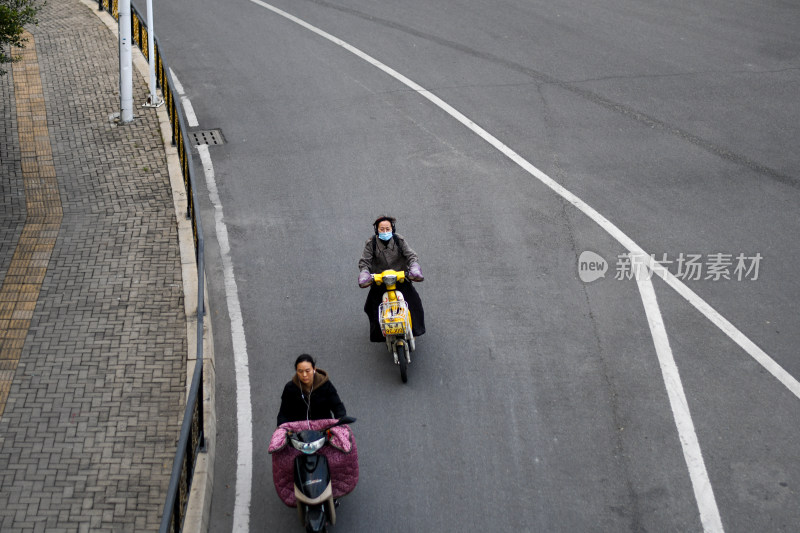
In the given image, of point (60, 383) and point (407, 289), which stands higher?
point (407, 289)

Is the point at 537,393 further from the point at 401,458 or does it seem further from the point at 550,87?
the point at 550,87

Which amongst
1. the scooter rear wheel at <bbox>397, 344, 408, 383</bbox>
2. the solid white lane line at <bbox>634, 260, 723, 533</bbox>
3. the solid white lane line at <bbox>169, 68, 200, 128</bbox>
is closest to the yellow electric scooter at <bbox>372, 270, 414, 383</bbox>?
the scooter rear wheel at <bbox>397, 344, 408, 383</bbox>

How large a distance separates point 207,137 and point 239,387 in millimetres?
7117

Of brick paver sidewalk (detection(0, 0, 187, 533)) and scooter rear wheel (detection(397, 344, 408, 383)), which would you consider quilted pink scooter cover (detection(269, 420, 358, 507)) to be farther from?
scooter rear wheel (detection(397, 344, 408, 383))

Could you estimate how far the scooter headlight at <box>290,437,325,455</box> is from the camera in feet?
26.2

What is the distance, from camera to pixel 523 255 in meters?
12.8

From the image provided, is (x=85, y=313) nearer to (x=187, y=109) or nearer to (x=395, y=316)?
(x=395, y=316)

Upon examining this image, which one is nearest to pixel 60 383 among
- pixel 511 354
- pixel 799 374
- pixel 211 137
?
pixel 511 354

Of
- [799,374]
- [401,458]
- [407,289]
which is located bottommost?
[401,458]

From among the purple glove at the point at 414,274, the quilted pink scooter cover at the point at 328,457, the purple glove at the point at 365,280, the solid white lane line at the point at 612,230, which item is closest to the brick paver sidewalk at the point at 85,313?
the quilted pink scooter cover at the point at 328,457

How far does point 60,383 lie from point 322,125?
26.3ft

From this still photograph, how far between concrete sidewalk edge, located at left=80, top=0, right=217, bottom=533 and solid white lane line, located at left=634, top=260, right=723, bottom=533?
4.77 m

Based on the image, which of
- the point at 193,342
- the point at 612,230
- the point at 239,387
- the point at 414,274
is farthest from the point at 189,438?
the point at 612,230

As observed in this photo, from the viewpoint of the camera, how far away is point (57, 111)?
1638 cm
